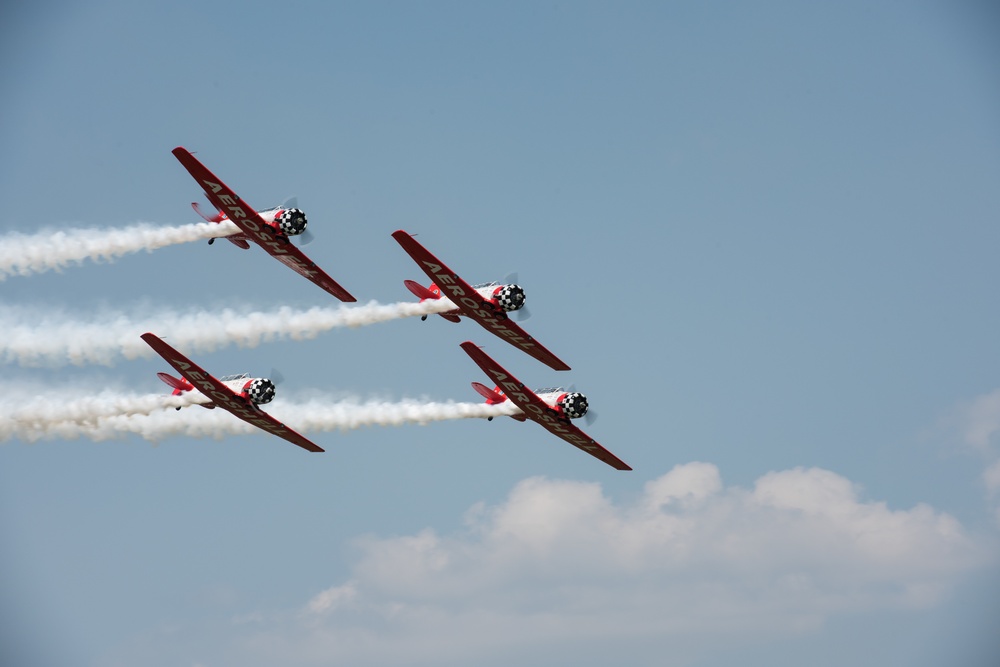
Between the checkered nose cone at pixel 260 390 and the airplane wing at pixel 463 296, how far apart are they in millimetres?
8874

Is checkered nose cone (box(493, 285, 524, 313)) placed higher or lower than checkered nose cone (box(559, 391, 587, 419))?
higher

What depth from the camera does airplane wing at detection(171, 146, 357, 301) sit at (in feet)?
260

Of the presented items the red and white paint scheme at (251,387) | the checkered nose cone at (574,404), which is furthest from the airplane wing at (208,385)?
the checkered nose cone at (574,404)

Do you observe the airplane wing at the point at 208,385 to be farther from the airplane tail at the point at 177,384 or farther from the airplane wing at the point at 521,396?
the airplane wing at the point at 521,396

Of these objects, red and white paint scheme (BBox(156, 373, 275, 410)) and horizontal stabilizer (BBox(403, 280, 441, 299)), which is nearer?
red and white paint scheme (BBox(156, 373, 275, 410))

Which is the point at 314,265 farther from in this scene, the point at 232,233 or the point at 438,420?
the point at 438,420

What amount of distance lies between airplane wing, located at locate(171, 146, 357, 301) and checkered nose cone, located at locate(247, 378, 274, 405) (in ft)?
22.1

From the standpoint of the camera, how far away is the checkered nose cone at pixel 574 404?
82.4 meters

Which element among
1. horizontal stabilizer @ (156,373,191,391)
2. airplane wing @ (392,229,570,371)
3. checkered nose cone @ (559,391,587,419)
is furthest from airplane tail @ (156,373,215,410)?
checkered nose cone @ (559,391,587,419)

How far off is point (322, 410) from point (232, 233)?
425 inches

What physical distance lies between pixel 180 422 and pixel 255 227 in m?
11.4

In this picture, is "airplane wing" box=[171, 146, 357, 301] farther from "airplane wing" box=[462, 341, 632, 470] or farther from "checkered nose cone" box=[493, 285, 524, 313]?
"checkered nose cone" box=[493, 285, 524, 313]

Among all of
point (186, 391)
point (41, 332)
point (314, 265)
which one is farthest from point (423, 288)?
point (41, 332)

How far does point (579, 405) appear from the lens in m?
82.4
